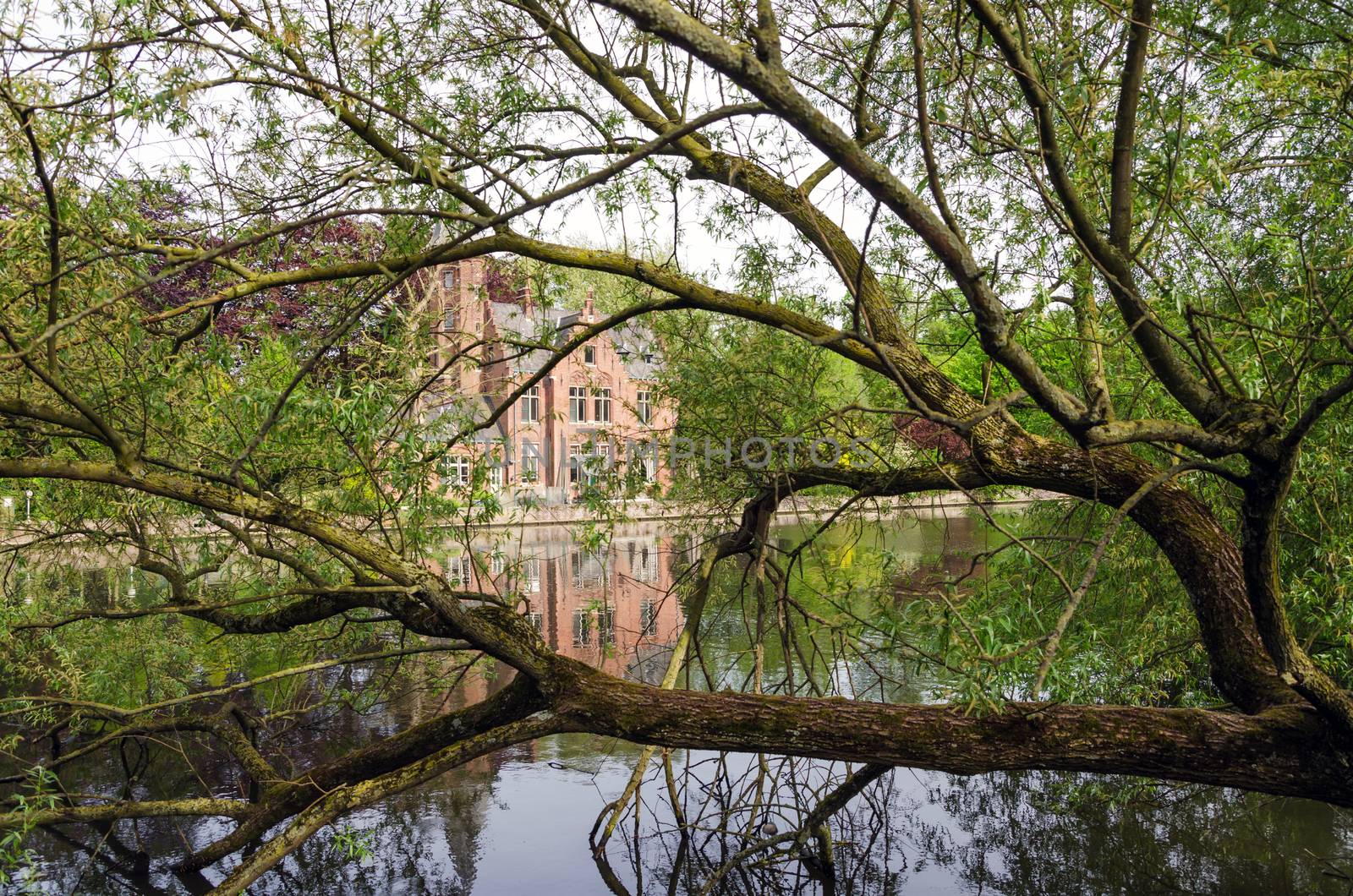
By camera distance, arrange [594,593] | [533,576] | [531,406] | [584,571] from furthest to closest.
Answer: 1. [531,406]
2. [584,571]
3. [533,576]
4. [594,593]

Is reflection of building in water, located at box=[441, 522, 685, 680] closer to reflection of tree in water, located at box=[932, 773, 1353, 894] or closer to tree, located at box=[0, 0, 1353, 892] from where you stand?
tree, located at box=[0, 0, 1353, 892]

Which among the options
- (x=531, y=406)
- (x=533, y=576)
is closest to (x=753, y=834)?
(x=533, y=576)

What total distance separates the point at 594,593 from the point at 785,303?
10.5 m

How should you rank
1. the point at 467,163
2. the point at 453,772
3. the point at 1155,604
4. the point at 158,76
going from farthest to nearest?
the point at 453,772
the point at 1155,604
the point at 467,163
the point at 158,76

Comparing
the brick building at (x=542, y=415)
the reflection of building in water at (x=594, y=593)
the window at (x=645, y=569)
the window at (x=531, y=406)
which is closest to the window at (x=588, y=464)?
the brick building at (x=542, y=415)

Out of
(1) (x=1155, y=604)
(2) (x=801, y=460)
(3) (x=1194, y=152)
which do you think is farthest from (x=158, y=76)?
(1) (x=1155, y=604)

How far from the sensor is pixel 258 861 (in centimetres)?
428

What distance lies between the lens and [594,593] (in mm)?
16578

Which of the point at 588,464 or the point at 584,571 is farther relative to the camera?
the point at 584,571

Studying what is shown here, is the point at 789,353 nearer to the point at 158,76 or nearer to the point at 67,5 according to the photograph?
the point at 158,76

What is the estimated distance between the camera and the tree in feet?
12.9

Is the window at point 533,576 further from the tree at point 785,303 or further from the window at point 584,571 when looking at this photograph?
the tree at point 785,303

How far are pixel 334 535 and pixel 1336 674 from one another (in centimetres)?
563

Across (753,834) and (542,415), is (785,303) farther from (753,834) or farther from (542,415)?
(753,834)
